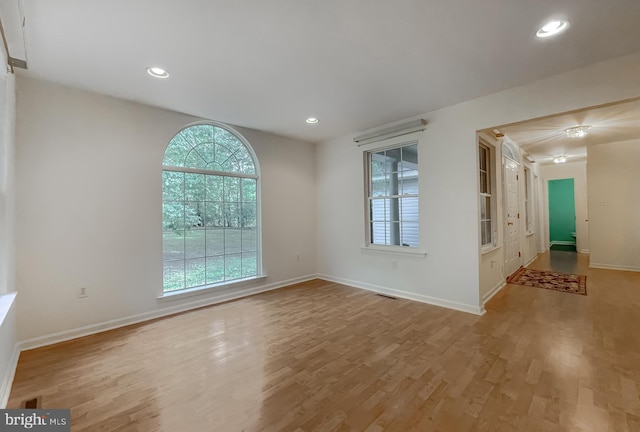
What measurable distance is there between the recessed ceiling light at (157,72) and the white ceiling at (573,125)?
12.8 ft

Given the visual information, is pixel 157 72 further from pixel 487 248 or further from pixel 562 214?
pixel 562 214

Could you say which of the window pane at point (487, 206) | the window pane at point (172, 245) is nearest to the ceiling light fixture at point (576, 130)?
the window pane at point (487, 206)

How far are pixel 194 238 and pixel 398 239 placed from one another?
3.17 meters

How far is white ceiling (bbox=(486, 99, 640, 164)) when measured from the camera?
3.63 m

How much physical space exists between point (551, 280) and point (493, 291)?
69.6 inches

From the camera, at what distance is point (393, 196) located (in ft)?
14.3

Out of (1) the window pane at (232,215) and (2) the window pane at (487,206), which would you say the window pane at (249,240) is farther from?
(2) the window pane at (487,206)

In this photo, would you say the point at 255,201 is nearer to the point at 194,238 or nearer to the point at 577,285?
the point at 194,238

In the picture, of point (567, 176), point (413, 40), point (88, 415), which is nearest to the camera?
point (88, 415)

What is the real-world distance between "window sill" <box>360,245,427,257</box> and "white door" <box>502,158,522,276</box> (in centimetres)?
208

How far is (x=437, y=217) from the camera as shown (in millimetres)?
3717

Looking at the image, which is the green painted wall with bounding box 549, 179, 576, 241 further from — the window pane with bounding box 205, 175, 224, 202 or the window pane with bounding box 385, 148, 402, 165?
the window pane with bounding box 205, 175, 224, 202

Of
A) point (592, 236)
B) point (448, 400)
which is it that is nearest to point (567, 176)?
point (592, 236)

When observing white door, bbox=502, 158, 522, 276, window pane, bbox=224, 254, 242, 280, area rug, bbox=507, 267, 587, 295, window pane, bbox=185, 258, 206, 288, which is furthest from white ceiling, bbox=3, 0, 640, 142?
area rug, bbox=507, 267, 587, 295
